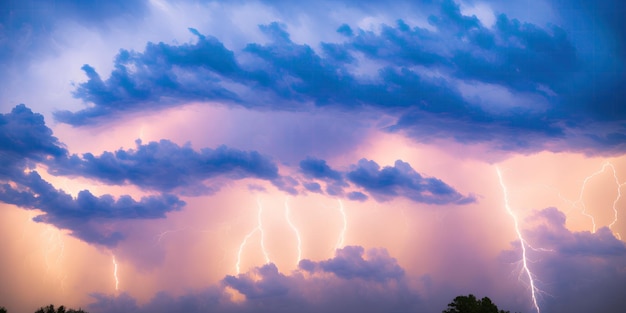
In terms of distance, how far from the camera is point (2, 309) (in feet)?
201

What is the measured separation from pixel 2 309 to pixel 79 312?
1207 centimetres

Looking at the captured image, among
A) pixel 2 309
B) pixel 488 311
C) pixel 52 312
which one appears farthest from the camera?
pixel 52 312

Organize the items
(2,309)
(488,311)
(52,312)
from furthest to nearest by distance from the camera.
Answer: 1. (52,312)
2. (2,309)
3. (488,311)

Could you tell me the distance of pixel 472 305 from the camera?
54.1m

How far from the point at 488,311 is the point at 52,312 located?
56727mm

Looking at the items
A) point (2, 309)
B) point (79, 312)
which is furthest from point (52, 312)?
point (2, 309)

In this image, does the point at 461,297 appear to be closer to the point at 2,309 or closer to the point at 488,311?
the point at 488,311

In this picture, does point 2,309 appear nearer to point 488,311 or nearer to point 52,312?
point 52,312

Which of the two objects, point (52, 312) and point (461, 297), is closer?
point (461, 297)

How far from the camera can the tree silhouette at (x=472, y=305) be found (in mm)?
53781

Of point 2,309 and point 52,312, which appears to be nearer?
point 2,309

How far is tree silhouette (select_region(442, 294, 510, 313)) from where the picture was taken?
5378cm

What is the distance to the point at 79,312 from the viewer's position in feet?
235

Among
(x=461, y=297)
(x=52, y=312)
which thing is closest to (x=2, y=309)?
(x=52, y=312)
